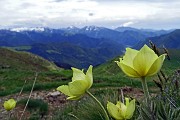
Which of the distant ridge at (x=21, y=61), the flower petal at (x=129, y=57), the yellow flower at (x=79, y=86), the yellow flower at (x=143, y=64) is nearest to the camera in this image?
the yellow flower at (x=143, y=64)

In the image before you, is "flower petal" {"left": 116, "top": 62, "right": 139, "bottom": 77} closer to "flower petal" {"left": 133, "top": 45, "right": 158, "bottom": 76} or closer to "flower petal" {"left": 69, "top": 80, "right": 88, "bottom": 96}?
"flower petal" {"left": 133, "top": 45, "right": 158, "bottom": 76}

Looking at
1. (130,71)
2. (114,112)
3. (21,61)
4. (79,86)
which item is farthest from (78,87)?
(21,61)

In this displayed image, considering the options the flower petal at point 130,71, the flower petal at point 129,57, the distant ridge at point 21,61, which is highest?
the flower petal at point 129,57

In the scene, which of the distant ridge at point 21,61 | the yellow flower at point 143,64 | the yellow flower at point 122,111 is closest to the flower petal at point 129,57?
the yellow flower at point 143,64

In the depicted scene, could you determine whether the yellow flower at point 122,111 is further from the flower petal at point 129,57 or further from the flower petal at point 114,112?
the flower petal at point 129,57

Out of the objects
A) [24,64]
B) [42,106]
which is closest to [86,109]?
[42,106]

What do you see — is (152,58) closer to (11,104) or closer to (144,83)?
(144,83)

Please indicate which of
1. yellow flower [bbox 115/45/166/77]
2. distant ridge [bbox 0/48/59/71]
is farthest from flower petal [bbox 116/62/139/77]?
distant ridge [bbox 0/48/59/71]
